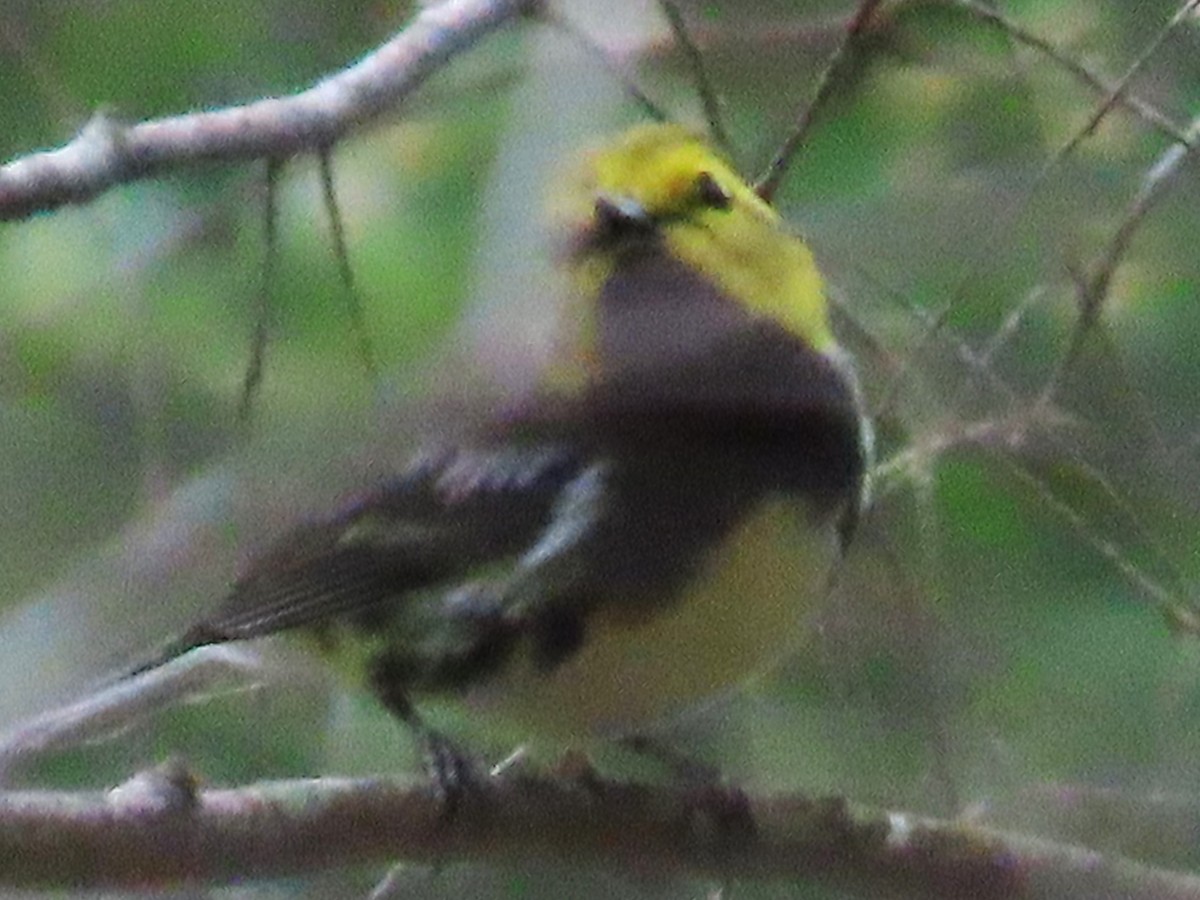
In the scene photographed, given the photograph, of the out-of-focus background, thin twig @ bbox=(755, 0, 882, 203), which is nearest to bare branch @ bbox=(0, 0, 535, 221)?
the out-of-focus background

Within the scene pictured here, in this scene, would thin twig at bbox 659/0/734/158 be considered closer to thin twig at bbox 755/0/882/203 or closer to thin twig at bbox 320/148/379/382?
thin twig at bbox 755/0/882/203

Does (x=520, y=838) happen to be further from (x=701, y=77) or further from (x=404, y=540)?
(x=701, y=77)

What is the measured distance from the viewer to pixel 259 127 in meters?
0.64

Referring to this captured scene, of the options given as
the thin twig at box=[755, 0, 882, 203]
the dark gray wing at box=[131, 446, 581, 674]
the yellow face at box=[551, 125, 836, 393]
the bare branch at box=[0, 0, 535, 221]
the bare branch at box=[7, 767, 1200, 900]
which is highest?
the bare branch at box=[0, 0, 535, 221]

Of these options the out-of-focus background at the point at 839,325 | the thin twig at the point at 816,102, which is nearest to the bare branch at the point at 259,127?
the out-of-focus background at the point at 839,325

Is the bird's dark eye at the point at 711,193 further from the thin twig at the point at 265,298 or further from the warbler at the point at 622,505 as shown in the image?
the thin twig at the point at 265,298

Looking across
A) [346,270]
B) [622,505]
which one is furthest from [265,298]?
[622,505]

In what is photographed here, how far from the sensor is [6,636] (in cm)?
52

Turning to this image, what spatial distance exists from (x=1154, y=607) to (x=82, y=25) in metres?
0.44

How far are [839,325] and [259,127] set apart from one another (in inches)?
8.8

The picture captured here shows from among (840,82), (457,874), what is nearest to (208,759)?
(457,874)

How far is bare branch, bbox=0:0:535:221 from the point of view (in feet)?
1.89

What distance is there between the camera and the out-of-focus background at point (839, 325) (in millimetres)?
586

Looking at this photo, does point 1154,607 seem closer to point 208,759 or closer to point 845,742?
point 845,742
